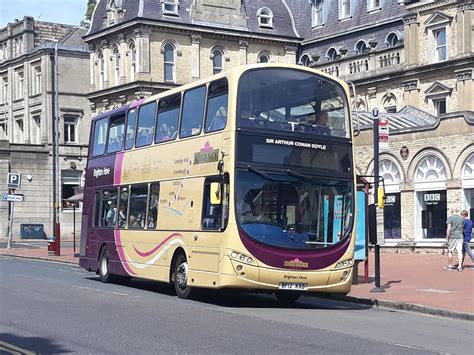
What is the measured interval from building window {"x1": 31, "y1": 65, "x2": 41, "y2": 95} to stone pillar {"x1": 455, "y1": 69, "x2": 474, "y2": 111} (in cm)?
3360

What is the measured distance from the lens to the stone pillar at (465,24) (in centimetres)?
4484

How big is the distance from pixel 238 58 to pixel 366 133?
83.2 ft

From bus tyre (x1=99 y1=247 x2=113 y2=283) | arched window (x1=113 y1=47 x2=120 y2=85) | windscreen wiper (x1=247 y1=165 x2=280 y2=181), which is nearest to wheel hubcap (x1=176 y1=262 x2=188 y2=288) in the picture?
windscreen wiper (x1=247 y1=165 x2=280 y2=181)

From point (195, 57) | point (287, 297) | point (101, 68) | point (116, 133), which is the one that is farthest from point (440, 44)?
point (287, 297)

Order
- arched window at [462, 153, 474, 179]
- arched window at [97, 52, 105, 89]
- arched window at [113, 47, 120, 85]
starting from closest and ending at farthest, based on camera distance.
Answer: arched window at [462, 153, 474, 179], arched window at [113, 47, 120, 85], arched window at [97, 52, 105, 89]

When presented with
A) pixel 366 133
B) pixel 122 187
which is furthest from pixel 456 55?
pixel 122 187

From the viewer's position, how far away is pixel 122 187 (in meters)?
22.8

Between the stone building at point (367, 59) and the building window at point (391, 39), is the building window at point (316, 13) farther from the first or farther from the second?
the building window at point (391, 39)

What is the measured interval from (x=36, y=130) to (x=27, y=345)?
191ft

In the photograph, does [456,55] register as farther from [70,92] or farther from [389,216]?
[70,92]

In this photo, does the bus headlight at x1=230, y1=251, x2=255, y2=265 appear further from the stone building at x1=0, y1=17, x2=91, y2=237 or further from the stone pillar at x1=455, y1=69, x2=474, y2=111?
the stone building at x1=0, y1=17, x2=91, y2=237

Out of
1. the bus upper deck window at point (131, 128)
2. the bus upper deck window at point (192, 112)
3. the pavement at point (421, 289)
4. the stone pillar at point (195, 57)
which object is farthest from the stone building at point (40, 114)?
the bus upper deck window at point (192, 112)

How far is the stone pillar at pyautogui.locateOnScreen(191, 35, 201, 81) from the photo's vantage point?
61.1m

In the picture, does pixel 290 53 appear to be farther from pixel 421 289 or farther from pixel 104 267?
pixel 421 289
